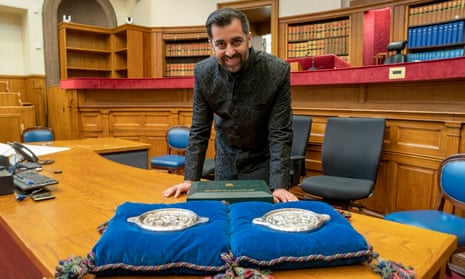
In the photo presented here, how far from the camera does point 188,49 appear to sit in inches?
290

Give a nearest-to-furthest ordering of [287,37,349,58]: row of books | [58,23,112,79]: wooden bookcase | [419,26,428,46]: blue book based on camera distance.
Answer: [419,26,428,46]: blue book → [287,37,349,58]: row of books → [58,23,112,79]: wooden bookcase

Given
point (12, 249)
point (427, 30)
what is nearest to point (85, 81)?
point (12, 249)

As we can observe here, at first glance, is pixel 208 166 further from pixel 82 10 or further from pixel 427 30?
pixel 82 10

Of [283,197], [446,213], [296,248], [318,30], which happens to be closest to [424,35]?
[318,30]

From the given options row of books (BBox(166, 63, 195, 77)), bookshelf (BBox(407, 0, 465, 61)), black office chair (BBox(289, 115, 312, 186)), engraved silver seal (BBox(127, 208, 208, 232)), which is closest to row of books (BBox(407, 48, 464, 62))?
bookshelf (BBox(407, 0, 465, 61))

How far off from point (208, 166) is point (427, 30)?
13.2ft

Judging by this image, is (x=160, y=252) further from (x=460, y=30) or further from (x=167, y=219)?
(x=460, y=30)

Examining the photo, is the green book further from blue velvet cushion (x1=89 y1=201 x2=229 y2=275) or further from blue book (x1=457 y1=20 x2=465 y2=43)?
blue book (x1=457 y1=20 x2=465 y2=43)

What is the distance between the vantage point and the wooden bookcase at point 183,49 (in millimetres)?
7246

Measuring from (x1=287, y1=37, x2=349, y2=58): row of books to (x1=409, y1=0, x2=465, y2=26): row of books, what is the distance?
3.35 feet

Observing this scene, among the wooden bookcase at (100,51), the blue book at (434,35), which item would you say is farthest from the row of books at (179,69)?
the blue book at (434,35)

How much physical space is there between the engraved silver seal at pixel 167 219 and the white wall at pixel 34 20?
602cm

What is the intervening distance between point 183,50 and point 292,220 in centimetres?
702

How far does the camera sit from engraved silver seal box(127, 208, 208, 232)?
758 millimetres
